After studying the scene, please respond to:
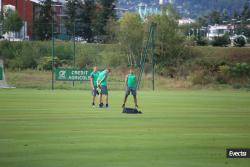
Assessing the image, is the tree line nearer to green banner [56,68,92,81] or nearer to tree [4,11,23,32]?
tree [4,11,23,32]

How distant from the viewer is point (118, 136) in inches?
822

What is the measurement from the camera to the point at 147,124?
2506cm

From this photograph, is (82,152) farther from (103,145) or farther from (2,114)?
(2,114)

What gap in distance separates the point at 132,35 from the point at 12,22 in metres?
19.3

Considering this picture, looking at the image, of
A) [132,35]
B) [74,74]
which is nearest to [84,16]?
[132,35]

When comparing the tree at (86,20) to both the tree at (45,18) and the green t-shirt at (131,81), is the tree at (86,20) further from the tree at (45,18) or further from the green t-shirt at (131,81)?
the green t-shirt at (131,81)

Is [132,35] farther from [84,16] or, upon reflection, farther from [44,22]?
[84,16]

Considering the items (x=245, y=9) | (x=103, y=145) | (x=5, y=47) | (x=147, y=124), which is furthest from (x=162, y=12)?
(x=245, y=9)

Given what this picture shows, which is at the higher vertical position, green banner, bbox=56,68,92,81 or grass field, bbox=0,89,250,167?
green banner, bbox=56,68,92,81

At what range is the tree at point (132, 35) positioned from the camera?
70.0m

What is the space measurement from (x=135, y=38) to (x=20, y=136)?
175 feet

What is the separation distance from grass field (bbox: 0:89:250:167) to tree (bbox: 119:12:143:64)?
118 feet

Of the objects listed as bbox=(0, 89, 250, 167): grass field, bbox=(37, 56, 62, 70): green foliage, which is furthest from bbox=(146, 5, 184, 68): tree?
bbox=(0, 89, 250, 167): grass field

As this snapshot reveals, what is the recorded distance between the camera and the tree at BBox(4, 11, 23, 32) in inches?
3440
